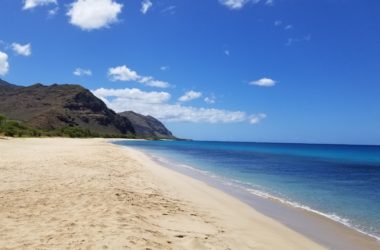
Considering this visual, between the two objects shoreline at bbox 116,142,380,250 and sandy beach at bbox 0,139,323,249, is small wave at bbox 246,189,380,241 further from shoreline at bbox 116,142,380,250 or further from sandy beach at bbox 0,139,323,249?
sandy beach at bbox 0,139,323,249

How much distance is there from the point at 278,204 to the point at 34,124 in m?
162

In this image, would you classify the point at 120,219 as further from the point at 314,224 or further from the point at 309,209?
the point at 309,209

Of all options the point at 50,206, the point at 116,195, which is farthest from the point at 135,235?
the point at 116,195

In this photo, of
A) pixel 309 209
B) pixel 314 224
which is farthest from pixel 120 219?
pixel 309 209

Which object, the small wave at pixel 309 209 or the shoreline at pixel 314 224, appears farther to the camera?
the small wave at pixel 309 209

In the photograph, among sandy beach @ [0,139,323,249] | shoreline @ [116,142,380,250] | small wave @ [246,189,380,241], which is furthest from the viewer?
small wave @ [246,189,380,241]

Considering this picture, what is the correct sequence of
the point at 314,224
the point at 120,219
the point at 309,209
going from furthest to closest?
the point at 309,209 → the point at 314,224 → the point at 120,219

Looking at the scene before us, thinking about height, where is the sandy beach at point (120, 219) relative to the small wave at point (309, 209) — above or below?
above

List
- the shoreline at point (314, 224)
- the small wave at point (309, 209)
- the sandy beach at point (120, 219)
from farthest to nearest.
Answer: the small wave at point (309, 209) < the shoreline at point (314, 224) < the sandy beach at point (120, 219)

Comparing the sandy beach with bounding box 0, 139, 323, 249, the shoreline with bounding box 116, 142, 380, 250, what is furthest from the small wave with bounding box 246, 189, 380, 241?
the sandy beach with bounding box 0, 139, 323, 249

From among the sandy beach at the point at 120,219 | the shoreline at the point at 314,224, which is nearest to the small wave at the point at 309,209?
the shoreline at the point at 314,224

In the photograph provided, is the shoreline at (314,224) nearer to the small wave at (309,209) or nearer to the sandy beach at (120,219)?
the small wave at (309,209)

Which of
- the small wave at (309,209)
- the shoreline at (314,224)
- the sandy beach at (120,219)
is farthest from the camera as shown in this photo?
the small wave at (309,209)

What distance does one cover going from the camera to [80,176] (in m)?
17.1
